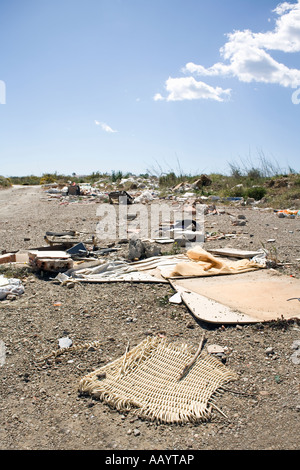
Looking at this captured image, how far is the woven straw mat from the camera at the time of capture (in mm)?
2238

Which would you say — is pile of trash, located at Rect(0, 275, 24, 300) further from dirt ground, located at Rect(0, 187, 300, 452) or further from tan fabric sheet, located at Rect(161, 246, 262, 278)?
tan fabric sheet, located at Rect(161, 246, 262, 278)

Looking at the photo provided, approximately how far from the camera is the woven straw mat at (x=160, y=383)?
2.24 m

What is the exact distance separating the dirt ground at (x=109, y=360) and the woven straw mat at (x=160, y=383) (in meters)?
0.06

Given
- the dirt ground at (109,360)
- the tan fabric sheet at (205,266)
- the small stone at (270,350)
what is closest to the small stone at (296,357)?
the dirt ground at (109,360)

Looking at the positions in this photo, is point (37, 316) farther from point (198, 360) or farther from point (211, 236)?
point (211, 236)

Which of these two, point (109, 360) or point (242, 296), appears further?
point (242, 296)

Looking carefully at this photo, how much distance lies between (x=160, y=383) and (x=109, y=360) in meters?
0.44

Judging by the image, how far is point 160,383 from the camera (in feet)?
8.23

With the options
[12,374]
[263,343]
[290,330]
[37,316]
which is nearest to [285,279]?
[290,330]

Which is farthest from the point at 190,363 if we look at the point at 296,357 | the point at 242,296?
the point at 242,296

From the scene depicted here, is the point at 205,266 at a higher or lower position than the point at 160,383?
higher

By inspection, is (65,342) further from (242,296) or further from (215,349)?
(242,296)

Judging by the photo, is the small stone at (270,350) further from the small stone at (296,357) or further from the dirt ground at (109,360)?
the small stone at (296,357)

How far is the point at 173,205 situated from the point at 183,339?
8657 mm
